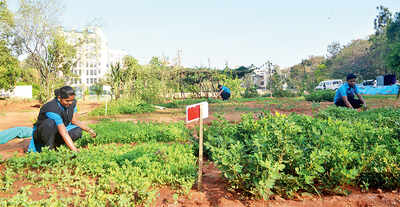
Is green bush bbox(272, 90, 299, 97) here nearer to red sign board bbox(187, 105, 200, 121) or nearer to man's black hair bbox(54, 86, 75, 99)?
man's black hair bbox(54, 86, 75, 99)

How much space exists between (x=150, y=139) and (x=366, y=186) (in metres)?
3.68

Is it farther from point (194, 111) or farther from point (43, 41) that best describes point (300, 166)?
point (43, 41)

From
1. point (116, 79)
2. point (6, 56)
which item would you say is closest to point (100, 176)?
point (116, 79)

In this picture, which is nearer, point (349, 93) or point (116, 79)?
point (349, 93)

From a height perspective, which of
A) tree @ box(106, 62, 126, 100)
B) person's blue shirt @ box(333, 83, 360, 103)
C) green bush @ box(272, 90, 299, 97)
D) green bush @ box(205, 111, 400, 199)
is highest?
tree @ box(106, 62, 126, 100)

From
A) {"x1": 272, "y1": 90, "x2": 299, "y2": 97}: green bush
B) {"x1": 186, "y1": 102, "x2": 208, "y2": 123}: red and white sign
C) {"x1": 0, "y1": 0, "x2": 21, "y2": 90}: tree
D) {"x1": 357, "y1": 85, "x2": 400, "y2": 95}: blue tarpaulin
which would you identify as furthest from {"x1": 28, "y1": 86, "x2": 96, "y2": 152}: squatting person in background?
{"x1": 357, "y1": 85, "x2": 400, "y2": 95}: blue tarpaulin

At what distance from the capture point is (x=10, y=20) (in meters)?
15.4

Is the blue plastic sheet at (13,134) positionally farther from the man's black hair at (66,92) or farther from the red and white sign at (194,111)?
the red and white sign at (194,111)

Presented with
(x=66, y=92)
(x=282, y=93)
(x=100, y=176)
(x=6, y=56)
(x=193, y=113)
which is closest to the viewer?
(x=193, y=113)

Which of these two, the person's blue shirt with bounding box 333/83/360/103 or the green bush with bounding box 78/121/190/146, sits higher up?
the person's blue shirt with bounding box 333/83/360/103

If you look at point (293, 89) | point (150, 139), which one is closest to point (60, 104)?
point (150, 139)

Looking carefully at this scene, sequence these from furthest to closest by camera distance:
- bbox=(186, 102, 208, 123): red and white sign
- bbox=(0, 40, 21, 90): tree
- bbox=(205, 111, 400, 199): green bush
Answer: bbox=(0, 40, 21, 90): tree, bbox=(186, 102, 208, 123): red and white sign, bbox=(205, 111, 400, 199): green bush

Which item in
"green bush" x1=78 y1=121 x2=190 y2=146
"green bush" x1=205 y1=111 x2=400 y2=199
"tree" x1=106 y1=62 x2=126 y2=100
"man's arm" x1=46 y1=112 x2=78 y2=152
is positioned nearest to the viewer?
"green bush" x1=205 y1=111 x2=400 y2=199

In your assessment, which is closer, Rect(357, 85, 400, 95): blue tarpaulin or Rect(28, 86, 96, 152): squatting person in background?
Rect(28, 86, 96, 152): squatting person in background
